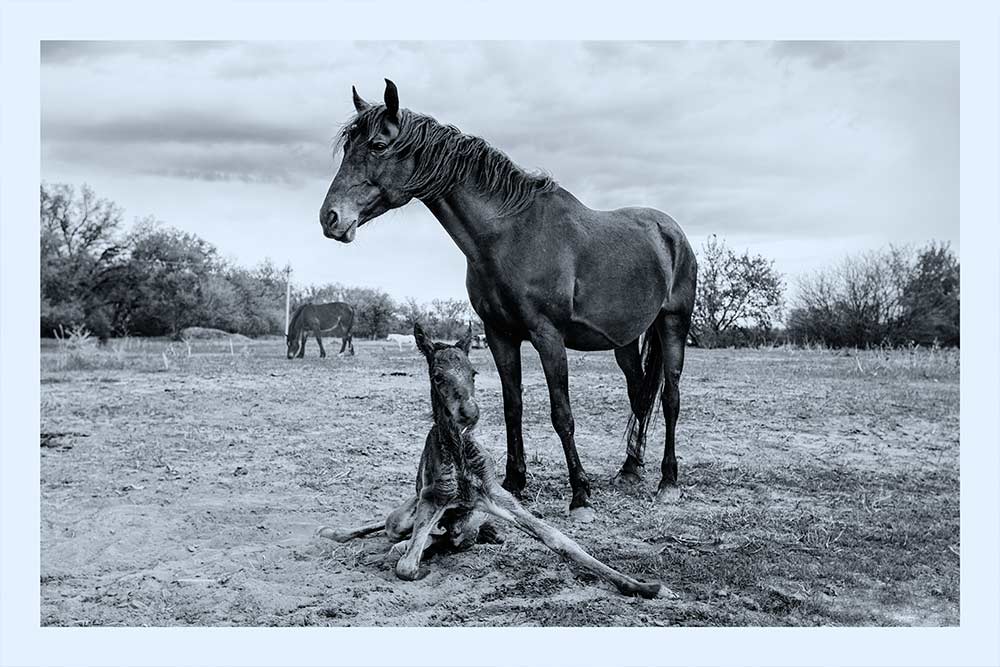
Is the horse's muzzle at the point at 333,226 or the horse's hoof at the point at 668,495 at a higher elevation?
the horse's muzzle at the point at 333,226

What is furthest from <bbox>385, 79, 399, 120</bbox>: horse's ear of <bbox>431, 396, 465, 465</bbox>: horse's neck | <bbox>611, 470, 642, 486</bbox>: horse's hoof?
<bbox>611, 470, 642, 486</bbox>: horse's hoof

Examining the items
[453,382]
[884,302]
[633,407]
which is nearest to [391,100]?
[453,382]

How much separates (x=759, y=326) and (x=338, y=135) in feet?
17.8

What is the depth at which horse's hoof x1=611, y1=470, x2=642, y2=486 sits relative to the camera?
559cm

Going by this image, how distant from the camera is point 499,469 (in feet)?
20.3

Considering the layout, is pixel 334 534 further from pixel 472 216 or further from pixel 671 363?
pixel 671 363

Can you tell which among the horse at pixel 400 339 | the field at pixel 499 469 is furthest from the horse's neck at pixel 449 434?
the horse at pixel 400 339

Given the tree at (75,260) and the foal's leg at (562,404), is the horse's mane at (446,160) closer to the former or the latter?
the foal's leg at (562,404)

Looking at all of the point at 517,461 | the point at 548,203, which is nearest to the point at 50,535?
the point at 517,461

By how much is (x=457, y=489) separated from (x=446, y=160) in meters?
1.75

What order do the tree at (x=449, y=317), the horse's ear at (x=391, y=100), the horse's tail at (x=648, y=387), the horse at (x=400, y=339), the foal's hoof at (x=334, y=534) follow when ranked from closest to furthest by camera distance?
the horse's ear at (x=391, y=100)
the foal's hoof at (x=334, y=534)
the horse's tail at (x=648, y=387)
the tree at (x=449, y=317)
the horse at (x=400, y=339)

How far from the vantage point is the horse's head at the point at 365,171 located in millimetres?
4219

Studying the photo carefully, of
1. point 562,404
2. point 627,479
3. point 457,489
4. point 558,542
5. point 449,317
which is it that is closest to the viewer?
point 558,542

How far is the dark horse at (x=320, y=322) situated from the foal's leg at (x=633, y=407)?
17.8 ft
